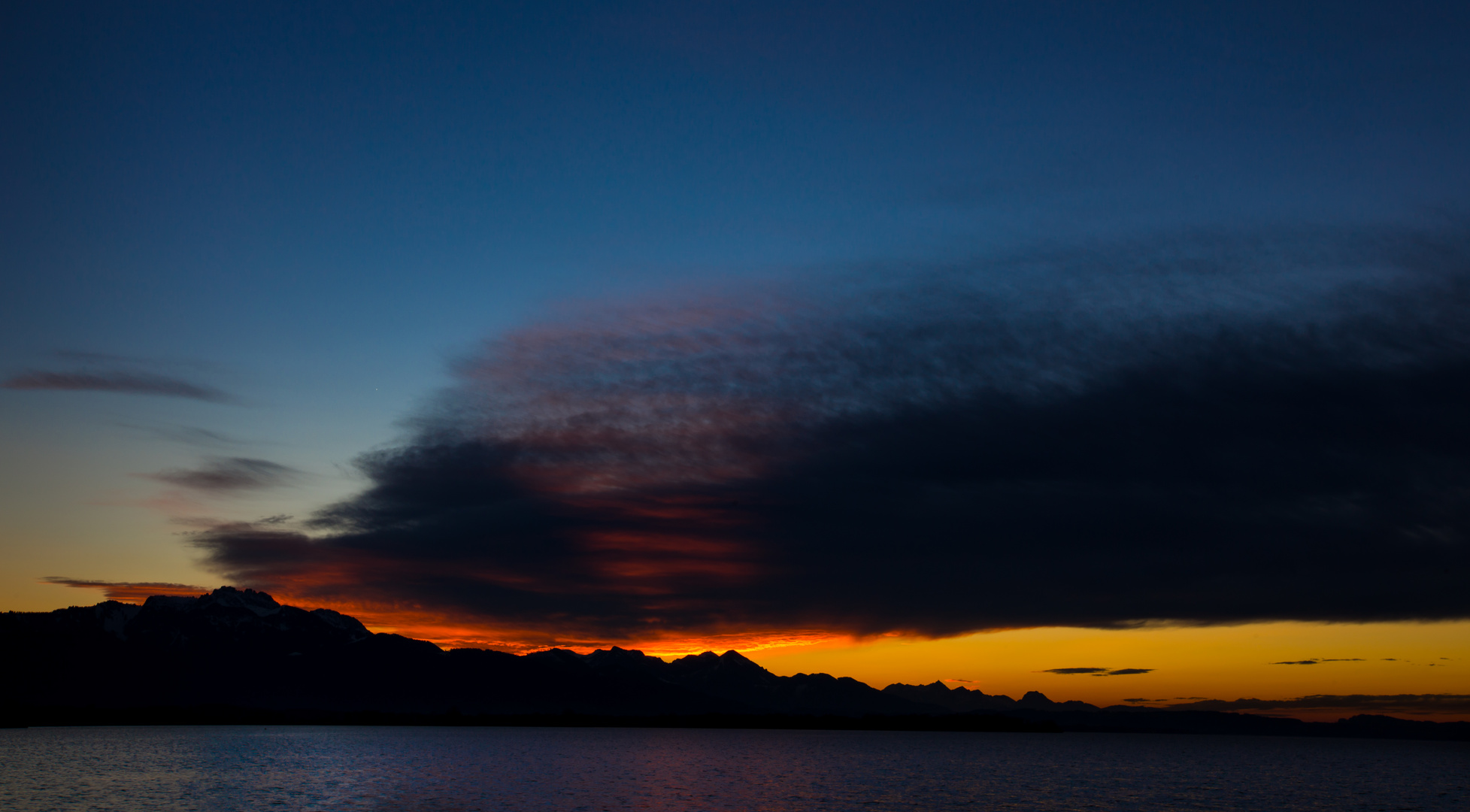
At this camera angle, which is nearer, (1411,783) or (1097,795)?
(1097,795)

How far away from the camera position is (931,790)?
402ft

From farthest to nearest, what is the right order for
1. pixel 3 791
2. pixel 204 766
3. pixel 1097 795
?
pixel 204 766, pixel 1097 795, pixel 3 791

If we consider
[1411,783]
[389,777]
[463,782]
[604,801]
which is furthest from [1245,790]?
[389,777]

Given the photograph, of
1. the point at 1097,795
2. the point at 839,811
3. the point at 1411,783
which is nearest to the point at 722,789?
the point at 839,811

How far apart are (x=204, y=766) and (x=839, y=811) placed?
115m

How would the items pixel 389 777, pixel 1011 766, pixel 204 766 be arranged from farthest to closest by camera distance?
pixel 1011 766
pixel 204 766
pixel 389 777

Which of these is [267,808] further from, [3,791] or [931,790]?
[931,790]

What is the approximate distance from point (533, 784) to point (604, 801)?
27281 mm

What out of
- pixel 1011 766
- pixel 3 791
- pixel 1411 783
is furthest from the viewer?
pixel 1011 766

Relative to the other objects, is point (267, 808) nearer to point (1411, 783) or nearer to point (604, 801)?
point (604, 801)

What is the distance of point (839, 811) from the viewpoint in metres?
93.9

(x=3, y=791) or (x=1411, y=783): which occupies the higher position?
(x=3, y=791)

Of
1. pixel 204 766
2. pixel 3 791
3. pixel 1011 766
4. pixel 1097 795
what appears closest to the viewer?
pixel 3 791

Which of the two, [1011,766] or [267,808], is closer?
[267,808]
